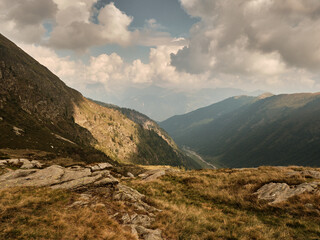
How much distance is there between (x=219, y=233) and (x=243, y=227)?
235cm

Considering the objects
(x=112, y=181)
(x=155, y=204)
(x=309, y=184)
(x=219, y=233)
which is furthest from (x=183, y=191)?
(x=309, y=184)

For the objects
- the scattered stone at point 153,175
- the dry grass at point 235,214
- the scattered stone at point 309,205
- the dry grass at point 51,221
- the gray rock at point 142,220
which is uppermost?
the dry grass at point 51,221

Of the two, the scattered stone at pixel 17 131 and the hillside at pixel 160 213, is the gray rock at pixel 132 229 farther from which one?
the scattered stone at pixel 17 131

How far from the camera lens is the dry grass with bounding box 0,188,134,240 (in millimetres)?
9125

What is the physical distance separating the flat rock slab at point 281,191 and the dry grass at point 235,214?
830 mm

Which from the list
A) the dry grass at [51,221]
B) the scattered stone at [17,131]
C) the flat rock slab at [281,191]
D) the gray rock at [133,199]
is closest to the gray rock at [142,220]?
the gray rock at [133,199]

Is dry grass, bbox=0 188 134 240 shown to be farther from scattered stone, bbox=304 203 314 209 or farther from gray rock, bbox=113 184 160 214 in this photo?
scattered stone, bbox=304 203 314 209

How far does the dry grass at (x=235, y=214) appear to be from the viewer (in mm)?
11672

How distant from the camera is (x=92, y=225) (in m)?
10.6

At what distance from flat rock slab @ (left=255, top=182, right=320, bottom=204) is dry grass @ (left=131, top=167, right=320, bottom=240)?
830 mm

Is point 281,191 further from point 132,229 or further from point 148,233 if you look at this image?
point 132,229

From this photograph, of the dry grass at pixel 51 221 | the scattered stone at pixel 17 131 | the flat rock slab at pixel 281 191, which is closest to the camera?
the dry grass at pixel 51 221

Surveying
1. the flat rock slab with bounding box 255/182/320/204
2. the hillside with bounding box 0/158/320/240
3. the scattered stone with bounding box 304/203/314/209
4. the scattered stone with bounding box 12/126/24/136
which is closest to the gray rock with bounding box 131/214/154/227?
the hillside with bounding box 0/158/320/240

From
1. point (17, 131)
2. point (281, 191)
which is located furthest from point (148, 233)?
point (17, 131)
